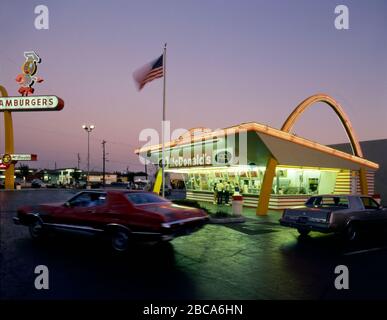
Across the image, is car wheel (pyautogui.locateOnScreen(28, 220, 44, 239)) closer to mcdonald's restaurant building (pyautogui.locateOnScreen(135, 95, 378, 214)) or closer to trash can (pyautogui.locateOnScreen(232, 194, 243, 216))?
trash can (pyautogui.locateOnScreen(232, 194, 243, 216))

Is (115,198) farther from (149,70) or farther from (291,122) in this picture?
(291,122)

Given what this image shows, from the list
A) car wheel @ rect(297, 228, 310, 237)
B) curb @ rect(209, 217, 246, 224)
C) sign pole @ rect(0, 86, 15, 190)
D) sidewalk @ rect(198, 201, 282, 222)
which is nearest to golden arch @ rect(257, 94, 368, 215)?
sidewalk @ rect(198, 201, 282, 222)

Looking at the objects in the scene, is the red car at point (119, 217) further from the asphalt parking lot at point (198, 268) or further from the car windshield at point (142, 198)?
the asphalt parking lot at point (198, 268)

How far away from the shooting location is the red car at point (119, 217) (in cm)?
719

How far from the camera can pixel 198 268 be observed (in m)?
6.56

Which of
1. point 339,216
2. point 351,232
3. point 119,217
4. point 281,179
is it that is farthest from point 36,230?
point 281,179

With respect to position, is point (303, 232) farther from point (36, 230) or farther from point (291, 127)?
point (291, 127)

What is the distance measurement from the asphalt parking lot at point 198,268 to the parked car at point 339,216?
46 centimetres

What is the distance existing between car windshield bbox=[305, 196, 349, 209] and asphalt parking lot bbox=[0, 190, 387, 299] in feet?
3.65

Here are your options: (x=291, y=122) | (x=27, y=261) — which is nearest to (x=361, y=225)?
(x=27, y=261)

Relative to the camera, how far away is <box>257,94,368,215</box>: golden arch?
680 inches

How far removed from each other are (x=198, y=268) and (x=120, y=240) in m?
2.21

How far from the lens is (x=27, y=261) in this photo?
6836 mm
